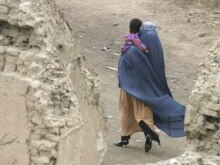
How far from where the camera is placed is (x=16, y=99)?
4543mm

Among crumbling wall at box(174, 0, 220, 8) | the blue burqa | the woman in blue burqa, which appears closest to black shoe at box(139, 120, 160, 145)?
the woman in blue burqa

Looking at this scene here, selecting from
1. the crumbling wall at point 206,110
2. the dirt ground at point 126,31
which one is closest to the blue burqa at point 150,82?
the dirt ground at point 126,31

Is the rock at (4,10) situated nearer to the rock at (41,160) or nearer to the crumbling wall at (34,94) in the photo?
the crumbling wall at (34,94)

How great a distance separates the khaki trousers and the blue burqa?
9 cm

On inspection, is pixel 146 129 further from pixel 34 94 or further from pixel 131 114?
pixel 34 94

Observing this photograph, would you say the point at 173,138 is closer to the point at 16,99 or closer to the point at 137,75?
the point at 137,75

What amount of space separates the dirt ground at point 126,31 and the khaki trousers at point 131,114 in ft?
0.83

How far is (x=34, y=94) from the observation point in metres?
4.52

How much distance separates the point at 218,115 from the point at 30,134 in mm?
1768

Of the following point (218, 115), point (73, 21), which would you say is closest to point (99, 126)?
point (218, 115)

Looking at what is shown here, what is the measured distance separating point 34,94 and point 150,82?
12.8 feet

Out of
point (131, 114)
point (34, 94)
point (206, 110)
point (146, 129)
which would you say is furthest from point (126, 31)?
point (34, 94)

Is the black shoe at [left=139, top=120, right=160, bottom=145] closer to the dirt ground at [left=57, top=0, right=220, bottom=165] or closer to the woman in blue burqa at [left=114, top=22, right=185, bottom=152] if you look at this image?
the woman in blue burqa at [left=114, top=22, right=185, bottom=152]

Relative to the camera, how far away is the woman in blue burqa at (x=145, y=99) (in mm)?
8047
